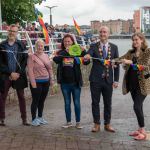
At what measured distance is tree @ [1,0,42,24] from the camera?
17.4 m

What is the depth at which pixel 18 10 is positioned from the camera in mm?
17922

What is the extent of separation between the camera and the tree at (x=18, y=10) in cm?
1742

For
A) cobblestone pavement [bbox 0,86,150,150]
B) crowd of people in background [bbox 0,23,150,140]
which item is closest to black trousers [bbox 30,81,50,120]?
crowd of people in background [bbox 0,23,150,140]

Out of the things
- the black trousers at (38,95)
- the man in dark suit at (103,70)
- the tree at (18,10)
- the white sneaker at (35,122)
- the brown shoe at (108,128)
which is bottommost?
the brown shoe at (108,128)

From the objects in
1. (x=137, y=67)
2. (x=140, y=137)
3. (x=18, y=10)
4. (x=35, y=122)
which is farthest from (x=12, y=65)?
(x=18, y=10)

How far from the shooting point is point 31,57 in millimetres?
7691

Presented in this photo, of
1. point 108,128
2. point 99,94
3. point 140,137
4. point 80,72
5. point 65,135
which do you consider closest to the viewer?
point 140,137

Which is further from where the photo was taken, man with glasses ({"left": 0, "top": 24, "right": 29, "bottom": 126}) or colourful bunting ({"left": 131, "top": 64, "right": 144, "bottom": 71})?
man with glasses ({"left": 0, "top": 24, "right": 29, "bottom": 126})

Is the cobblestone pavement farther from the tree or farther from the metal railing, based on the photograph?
the tree

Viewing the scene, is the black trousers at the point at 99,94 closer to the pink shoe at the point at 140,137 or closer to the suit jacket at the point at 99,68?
the suit jacket at the point at 99,68

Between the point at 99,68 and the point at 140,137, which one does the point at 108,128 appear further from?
the point at 99,68

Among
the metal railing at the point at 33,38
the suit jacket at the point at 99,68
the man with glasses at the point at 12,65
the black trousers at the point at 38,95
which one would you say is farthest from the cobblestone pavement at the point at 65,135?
the metal railing at the point at 33,38

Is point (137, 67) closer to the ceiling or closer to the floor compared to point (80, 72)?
closer to the ceiling

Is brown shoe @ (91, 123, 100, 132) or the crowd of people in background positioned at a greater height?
the crowd of people in background
